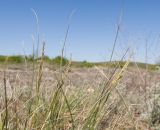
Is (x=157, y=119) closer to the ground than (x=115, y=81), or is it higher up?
closer to the ground

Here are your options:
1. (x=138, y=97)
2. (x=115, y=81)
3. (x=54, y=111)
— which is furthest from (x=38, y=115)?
(x=138, y=97)

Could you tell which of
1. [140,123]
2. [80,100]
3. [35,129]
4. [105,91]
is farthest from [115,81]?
[140,123]

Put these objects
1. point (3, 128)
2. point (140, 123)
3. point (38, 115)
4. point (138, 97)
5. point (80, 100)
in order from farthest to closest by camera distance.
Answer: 1. point (138, 97)
2. point (140, 123)
3. point (80, 100)
4. point (38, 115)
5. point (3, 128)

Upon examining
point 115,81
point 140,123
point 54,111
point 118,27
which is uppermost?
point 118,27

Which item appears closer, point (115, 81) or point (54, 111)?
point (115, 81)

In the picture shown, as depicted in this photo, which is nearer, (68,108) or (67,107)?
(68,108)

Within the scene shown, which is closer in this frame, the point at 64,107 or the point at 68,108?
the point at 68,108

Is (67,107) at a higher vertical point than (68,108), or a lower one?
lower

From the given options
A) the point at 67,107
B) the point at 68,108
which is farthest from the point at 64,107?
the point at 68,108

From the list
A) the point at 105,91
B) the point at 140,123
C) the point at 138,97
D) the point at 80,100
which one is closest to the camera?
the point at 105,91

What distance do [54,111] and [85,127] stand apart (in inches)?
8.8

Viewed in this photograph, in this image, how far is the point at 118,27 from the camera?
2.69 m

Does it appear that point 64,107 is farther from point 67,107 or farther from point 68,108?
point 68,108

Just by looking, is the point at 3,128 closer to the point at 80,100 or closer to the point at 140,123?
the point at 80,100
